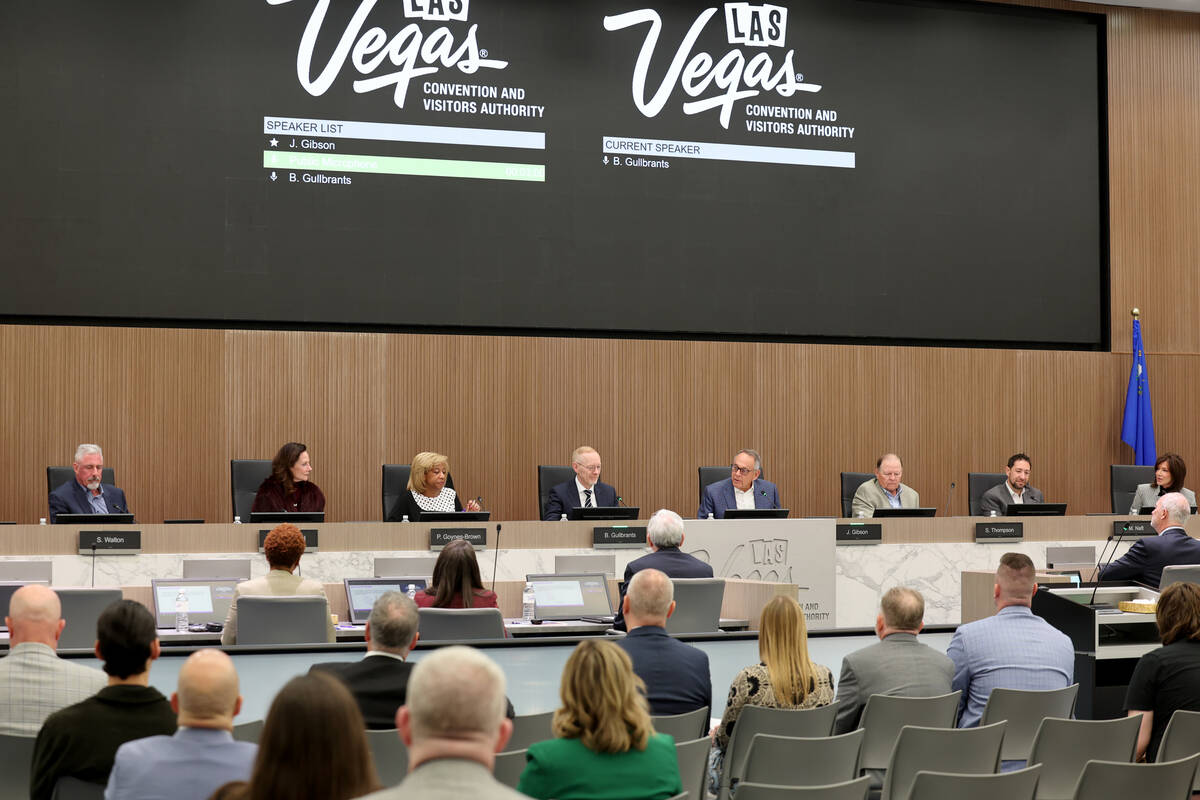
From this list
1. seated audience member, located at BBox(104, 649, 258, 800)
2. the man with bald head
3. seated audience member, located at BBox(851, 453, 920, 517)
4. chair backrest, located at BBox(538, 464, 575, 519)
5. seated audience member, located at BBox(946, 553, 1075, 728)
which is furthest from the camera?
seated audience member, located at BBox(851, 453, 920, 517)

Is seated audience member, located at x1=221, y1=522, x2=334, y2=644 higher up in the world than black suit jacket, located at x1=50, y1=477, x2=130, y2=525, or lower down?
lower down

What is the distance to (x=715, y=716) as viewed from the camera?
5.07m

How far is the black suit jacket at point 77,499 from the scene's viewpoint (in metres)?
8.33

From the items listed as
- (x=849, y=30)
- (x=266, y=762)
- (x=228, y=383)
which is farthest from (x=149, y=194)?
(x=266, y=762)

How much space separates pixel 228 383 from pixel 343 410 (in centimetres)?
88

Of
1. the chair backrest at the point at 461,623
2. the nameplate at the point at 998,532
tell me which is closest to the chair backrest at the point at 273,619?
the chair backrest at the point at 461,623

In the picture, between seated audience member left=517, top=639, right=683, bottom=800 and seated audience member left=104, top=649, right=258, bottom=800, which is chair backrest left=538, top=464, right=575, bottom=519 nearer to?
seated audience member left=517, top=639, right=683, bottom=800

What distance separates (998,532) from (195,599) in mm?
5129

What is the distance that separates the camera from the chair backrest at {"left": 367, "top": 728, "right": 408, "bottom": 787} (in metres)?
3.40

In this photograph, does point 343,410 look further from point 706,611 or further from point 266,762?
point 266,762

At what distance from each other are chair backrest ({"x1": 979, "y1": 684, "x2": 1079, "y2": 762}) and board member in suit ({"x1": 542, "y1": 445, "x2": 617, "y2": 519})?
468 cm

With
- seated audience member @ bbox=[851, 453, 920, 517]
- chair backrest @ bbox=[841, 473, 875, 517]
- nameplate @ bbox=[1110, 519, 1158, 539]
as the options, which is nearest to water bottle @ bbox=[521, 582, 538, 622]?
seated audience member @ bbox=[851, 453, 920, 517]

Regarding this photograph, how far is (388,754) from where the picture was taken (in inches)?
135

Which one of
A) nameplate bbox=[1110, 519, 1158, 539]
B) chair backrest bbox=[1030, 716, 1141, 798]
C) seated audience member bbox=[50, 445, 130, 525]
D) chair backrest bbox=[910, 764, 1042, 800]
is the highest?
seated audience member bbox=[50, 445, 130, 525]
